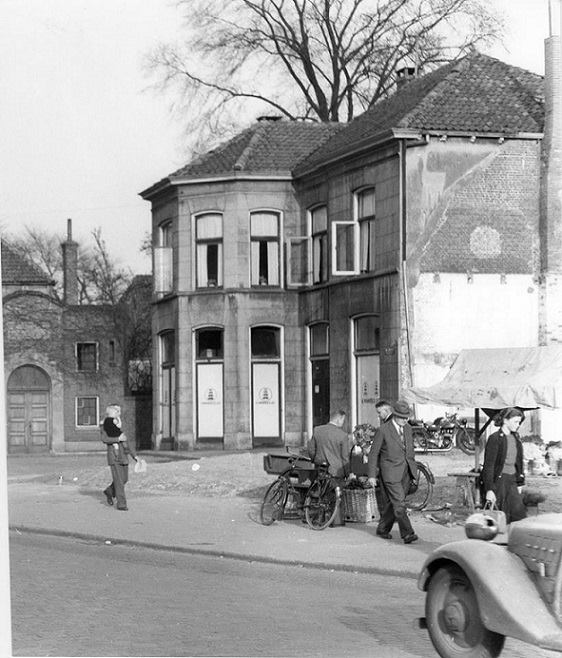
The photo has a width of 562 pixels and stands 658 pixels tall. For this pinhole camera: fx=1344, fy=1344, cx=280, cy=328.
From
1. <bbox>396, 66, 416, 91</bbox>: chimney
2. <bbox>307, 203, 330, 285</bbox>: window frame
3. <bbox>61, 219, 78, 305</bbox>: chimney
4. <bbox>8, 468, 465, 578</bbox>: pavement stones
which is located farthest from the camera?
<bbox>61, 219, 78, 305</bbox>: chimney

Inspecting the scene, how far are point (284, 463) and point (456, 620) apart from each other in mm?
10592

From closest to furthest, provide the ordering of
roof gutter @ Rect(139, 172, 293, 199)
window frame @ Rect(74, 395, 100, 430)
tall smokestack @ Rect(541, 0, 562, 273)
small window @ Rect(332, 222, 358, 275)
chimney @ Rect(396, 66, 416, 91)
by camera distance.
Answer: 1. tall smokestack @ Rect(541, 0, 562, 273)
2. small window @ Rect(332, 222, 358, 275)
3. chimney @ Rect(396, 66, 416, 91)
4. roof gutter @ Rect(139, 172, 293, 199)
5. window frame @ Rect(74, 395, 100, 430)

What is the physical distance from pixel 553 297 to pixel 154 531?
50.2 ft

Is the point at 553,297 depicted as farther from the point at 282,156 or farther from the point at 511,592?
the point at 511,592

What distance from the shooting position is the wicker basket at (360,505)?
18.5 meters

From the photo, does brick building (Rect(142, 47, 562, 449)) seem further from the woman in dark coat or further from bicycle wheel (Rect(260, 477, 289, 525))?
the woman in dark coat

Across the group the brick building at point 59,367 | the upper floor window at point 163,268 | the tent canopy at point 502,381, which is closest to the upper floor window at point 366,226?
the upper floor window at point 163,268

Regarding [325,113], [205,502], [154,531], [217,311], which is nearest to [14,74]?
[154,531]

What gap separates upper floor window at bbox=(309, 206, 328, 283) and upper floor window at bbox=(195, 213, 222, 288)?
2.74m

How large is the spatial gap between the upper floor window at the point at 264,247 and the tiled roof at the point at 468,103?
290 centimetres

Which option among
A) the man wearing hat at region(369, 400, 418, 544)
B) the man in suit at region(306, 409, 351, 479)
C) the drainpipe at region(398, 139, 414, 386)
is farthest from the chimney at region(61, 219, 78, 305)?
the man wearing hat at region(369, 400, 418, 544)

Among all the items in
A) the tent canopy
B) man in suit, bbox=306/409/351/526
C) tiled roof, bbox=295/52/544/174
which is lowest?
man in suit, bbox=306/409/351/526

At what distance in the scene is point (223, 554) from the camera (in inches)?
615

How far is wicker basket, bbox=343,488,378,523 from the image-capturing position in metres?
18.5
